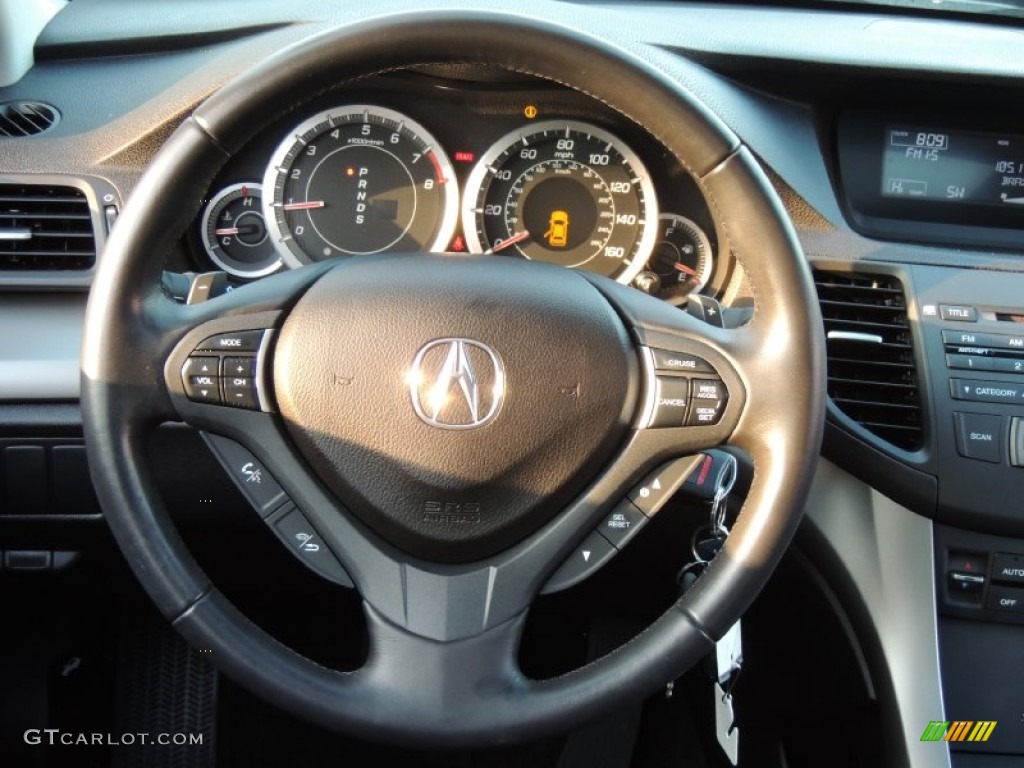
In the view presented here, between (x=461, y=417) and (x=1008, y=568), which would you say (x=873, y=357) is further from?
(x=461, y=417)

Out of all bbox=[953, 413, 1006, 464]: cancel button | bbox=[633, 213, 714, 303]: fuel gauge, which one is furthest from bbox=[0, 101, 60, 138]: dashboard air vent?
bbox=[953, 413, 1006, 464]: cancel button

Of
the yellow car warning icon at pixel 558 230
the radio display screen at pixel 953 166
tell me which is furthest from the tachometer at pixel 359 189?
the radio display screen at pixel 953 166

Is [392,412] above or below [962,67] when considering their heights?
below

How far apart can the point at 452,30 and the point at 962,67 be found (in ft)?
3.25

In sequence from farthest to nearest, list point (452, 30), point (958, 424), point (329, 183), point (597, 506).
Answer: point (329, 183)
point (958, 424)
point (597, 506)
point (452, 30)

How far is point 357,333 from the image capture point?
1298 millimetres

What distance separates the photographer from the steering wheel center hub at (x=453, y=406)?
127 cm

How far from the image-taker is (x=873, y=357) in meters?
1.71

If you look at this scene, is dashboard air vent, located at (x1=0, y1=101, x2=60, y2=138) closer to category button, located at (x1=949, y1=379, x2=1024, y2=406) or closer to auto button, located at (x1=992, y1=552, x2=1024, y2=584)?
category button, located at (x1=949, y1=379, x2=1024, y2=406)

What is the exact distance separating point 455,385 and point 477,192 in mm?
588

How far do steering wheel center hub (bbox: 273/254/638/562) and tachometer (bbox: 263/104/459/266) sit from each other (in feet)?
1.61

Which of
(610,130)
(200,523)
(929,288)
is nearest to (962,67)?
(929,288)

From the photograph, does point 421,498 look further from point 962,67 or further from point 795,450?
point 962,67

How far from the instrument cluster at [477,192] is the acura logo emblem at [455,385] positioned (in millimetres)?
539
